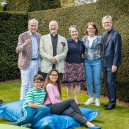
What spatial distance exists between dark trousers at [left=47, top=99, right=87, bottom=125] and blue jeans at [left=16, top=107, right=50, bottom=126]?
0.59ft

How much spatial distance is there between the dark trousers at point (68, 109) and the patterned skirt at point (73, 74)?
1.37m

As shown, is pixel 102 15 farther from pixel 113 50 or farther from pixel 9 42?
pixel 9 42

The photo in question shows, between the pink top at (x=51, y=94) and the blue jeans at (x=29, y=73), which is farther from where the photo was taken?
the blue jeans at (x=29, y=73)

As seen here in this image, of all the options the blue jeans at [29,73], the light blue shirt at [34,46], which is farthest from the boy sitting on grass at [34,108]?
the light blue shirt at [34,46]

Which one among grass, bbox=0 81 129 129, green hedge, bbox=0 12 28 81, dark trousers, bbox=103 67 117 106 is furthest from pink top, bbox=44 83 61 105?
green hedge, bbox=0 12 28 81

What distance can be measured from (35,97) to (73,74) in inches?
62.4

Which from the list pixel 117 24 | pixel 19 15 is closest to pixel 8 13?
pixel 19 15

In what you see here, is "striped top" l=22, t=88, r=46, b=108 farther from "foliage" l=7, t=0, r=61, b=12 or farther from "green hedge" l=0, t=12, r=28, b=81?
"foliage" l=7, t=0, r=61, b=12

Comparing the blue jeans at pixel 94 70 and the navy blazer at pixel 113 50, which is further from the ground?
the navy blazer at pixel 113 50

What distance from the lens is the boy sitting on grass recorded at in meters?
5.14

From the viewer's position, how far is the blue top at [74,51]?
6.75 m

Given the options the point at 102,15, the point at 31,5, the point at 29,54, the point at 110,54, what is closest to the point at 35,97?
the point at 29,54

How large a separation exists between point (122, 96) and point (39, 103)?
3.09 meters

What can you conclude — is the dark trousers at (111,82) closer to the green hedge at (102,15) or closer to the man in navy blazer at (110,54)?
the man in navy blazer at (110,54)
